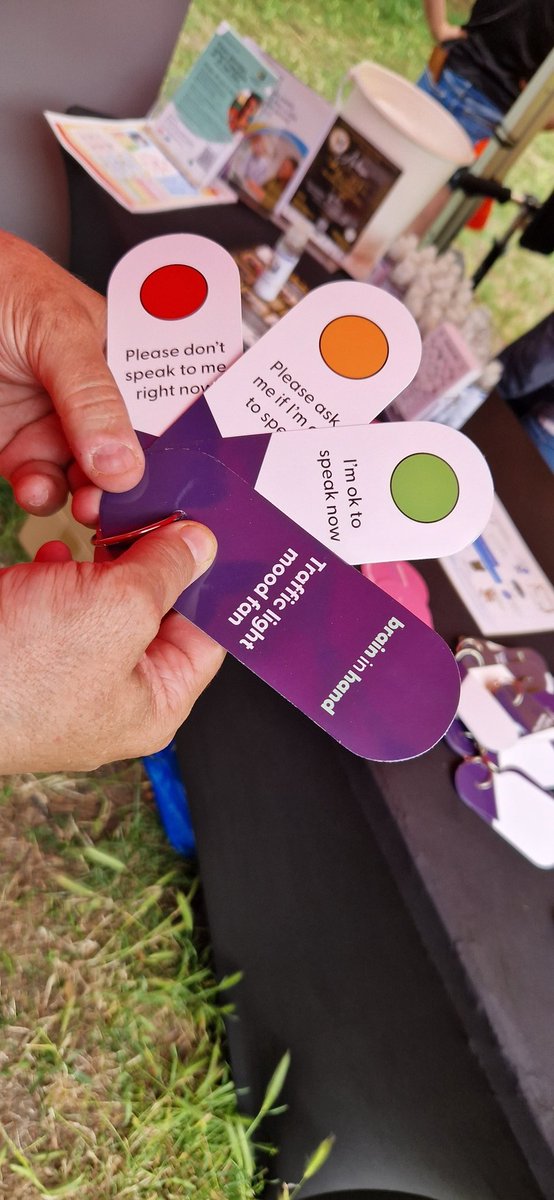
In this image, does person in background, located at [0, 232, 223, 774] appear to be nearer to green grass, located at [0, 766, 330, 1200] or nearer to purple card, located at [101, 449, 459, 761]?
purple card, located at [101, 449, 459, 761]

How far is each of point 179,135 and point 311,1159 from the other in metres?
1.79

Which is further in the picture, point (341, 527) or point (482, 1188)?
point (482, 1188)

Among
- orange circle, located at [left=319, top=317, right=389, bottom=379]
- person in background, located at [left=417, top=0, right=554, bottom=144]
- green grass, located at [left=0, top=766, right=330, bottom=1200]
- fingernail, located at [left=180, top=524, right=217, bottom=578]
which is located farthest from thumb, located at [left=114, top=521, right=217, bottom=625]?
person in background, located at [left=417, top=0, right=554, bottom=144]

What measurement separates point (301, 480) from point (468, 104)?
4.23 ft

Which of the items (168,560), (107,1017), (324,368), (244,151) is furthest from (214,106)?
(107,1017)

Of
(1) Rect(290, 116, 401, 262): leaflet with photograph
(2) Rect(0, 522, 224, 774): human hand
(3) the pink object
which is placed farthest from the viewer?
(1) Rect(290, 116, 401, 262): leaflet with photograph

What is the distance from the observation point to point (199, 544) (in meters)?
0.62

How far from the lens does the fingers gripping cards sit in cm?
63

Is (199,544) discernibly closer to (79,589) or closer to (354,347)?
(79,589)

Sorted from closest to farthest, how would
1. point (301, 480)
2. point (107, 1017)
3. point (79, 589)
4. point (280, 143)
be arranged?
point (79, 589) < point (301, 480) < point (107, 1017) < point (280, 143)

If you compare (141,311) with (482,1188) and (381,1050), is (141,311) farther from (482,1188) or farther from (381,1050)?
(482,1188)

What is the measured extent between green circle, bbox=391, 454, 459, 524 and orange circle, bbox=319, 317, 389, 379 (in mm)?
108

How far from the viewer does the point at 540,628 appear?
1036 millimetres

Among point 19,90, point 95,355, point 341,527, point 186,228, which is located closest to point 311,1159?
point 341,527
